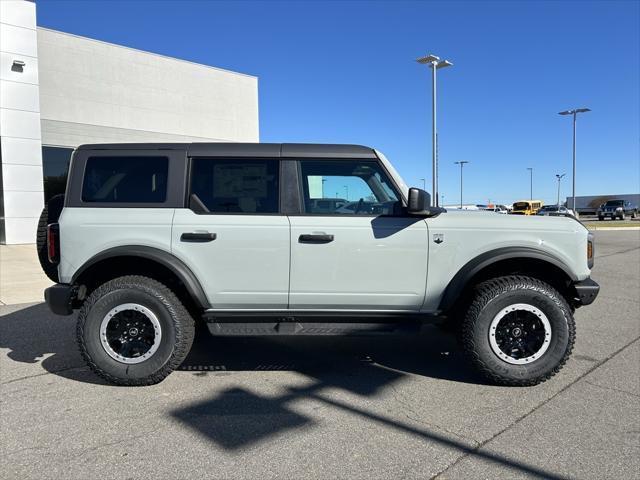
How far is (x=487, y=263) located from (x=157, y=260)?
2654 millimetres

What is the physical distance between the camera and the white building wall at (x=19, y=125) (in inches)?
569

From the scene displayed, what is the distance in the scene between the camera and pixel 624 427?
3086 millimetres

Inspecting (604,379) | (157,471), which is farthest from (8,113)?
(604,379)

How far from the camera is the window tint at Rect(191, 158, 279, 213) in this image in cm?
389

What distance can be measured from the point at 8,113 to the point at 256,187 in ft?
47.7

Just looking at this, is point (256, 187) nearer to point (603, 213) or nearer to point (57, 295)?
point (57, 295)

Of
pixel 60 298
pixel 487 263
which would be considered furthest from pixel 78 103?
pixel 487 263

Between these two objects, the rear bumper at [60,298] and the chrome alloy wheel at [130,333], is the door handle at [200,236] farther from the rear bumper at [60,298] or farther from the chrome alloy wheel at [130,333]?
the rear bumper at [60,298]

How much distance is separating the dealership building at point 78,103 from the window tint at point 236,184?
14.1m

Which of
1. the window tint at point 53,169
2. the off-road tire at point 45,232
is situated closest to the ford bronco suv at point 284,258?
the off-road tire at point 45,232

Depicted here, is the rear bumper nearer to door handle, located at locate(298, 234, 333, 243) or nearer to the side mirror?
door handle, located at locate(298, 234, 333, 243)

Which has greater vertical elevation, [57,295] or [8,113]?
[8,113]

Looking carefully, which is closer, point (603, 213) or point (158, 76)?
point (158, 76)

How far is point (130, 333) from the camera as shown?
3820 millimetres
